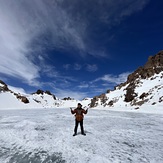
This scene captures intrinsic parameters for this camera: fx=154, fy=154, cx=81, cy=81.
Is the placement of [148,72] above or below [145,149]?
above

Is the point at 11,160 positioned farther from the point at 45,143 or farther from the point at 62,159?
the point at 45,143

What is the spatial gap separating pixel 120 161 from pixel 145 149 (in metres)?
2.12

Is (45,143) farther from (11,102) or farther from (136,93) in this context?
(11,102)

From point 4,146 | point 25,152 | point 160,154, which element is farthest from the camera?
point 4,146

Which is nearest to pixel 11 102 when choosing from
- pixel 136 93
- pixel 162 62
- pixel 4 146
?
pixel 136 93

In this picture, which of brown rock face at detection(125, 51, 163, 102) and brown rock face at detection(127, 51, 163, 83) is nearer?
brown rock face at detection(125, 51, 163, 102)

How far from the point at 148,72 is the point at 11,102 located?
7510 centimetres

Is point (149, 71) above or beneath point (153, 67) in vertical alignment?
beneath

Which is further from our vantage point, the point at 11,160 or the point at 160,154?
the point at 160,154

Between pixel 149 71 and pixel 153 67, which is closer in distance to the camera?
pixel 149 71

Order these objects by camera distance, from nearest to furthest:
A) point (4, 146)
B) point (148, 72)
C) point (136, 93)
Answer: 1. point (4, 146)
2. point (136, 93)
3. point (148, 72)

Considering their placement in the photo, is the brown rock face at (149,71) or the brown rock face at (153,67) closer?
the brown rock face at (149,71)

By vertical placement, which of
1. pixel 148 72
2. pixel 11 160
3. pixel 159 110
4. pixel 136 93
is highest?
pixel 148 72

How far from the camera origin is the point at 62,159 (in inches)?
244
